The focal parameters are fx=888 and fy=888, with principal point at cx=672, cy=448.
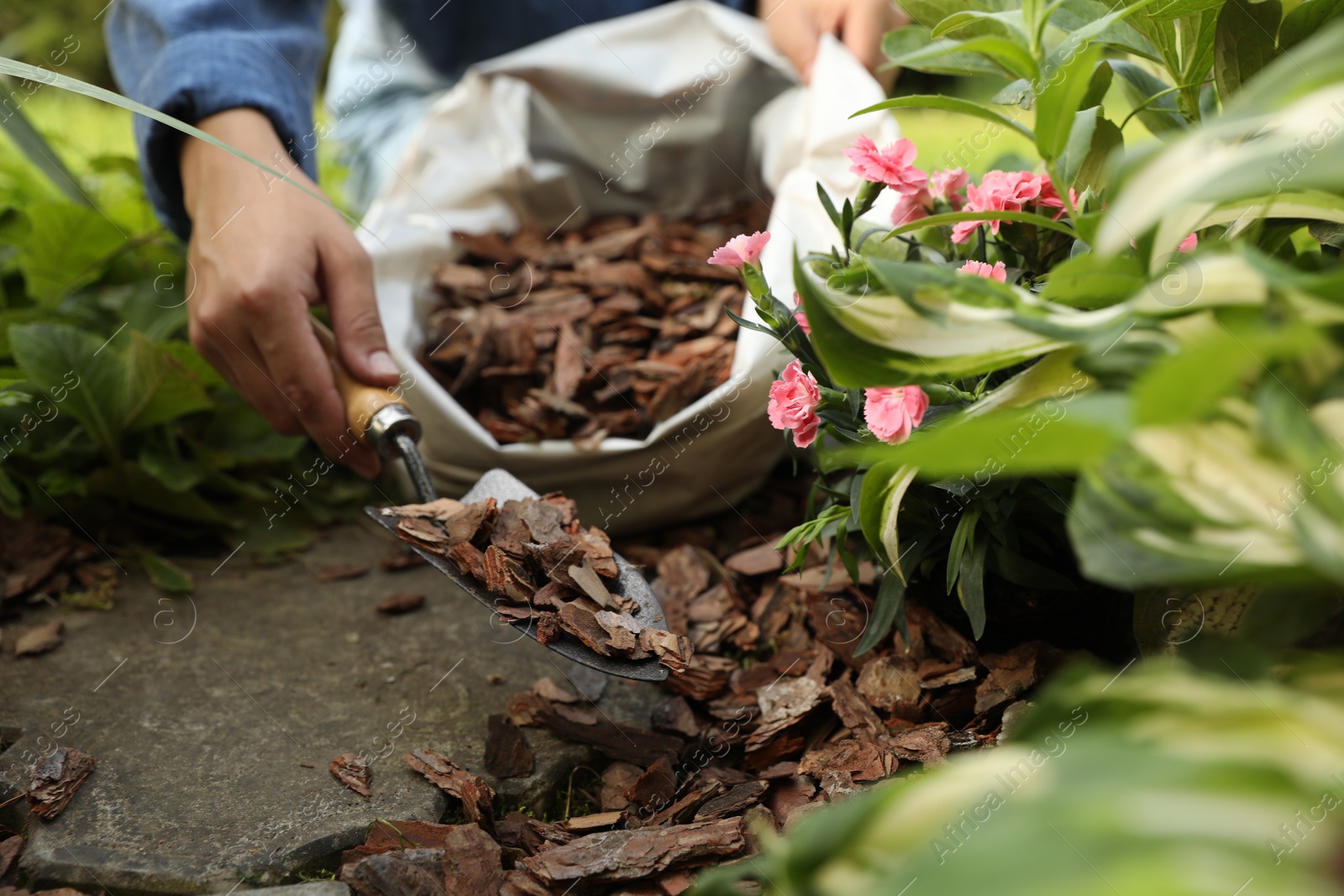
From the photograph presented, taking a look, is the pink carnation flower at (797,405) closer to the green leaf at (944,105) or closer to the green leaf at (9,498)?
the green leaf at (944,105)

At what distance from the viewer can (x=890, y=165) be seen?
98 centimetres

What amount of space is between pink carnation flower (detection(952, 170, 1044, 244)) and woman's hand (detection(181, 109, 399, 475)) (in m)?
0.80

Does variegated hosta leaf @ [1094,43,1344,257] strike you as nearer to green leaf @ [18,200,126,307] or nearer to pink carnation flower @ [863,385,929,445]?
pink carnation flower @ [863,385,929,445]

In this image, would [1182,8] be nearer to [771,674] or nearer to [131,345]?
[771,674]

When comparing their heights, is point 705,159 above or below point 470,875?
above

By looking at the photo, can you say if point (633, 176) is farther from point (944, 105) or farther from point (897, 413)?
point (897, 413)

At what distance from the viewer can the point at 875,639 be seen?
97cm

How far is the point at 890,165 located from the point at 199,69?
108cm

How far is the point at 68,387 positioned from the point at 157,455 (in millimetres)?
166

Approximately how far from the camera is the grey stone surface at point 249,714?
89cm

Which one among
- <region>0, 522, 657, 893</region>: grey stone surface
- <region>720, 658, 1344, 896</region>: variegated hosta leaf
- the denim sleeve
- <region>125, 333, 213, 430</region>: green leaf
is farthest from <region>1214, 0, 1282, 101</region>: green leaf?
<region>125, 333, 213, 430</region>: green leaf

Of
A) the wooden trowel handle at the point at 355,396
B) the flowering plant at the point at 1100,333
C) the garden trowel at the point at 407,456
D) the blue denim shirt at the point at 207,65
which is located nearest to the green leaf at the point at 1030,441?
the flowering plant at the point at 1100,333

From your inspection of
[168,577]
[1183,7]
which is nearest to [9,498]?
[168,577]

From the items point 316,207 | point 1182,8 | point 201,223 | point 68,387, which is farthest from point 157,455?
point 1182,8
